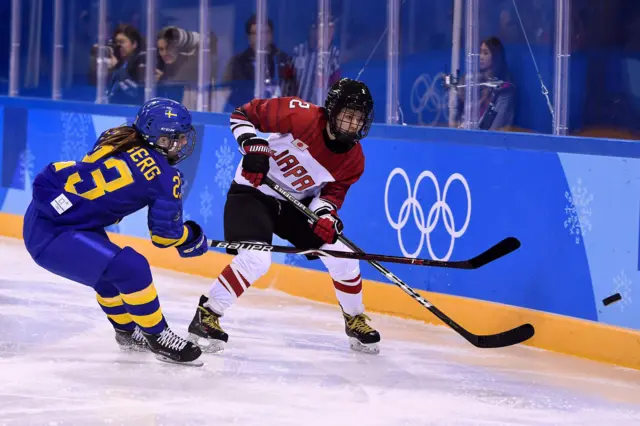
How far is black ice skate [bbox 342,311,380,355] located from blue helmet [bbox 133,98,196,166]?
3.23ft

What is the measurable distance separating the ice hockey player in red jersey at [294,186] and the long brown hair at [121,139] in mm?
436

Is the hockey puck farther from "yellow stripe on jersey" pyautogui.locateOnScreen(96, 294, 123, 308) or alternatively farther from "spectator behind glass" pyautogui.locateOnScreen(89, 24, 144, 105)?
"spectator behind glass" pyautogui.locateOnScreen(89, 24, 144, 105)

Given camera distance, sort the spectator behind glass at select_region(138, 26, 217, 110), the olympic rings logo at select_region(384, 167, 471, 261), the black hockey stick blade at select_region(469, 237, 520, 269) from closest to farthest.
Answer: the black hockey stick blade at select_region(469, 237, 520, 269) < the olympic rings logo at select_region(384, 167, 471, 261) < the spectator behind glass at select_region(138, 26, 217, 110)

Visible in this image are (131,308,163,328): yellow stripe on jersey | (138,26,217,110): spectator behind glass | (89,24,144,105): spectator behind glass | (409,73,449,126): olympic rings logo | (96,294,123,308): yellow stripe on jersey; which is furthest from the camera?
(89,24,144,105): spectator behind glass

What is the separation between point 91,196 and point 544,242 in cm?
176

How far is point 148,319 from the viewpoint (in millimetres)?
3850

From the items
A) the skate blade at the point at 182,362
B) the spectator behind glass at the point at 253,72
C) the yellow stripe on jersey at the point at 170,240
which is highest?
the spectator behind glass at the point at 253,72

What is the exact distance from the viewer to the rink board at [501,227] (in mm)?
4270

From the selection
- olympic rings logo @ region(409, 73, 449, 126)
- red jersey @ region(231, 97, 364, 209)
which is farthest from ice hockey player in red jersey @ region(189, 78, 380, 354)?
olympic rings logo @ region(409, 73, 449, 126)

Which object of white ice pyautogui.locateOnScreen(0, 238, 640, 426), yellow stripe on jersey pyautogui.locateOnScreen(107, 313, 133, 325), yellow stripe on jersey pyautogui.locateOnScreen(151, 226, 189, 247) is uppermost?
yellow stripe on jersey pyautogui.locateOnScreen(151, 226, 189, 247)

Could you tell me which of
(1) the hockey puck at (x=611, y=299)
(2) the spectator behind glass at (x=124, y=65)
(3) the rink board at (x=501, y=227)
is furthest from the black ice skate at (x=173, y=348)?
(2) the spectator behind glass at (x=124, y=65)

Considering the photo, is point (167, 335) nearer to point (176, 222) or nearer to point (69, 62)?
point (176, 222)

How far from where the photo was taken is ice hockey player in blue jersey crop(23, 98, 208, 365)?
3.74 meters

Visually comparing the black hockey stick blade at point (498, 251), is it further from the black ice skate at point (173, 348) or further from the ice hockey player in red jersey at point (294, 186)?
the black ice skate at point (173, 348)
